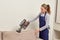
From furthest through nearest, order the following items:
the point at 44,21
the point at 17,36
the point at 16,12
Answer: the point at 16,12 → the point at 44,21 → the point at 17,36

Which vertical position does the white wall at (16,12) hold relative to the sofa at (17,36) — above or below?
above

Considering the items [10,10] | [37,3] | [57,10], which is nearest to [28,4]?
[37,3]

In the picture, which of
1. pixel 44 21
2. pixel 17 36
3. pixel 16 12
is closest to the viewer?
pixel 17 36

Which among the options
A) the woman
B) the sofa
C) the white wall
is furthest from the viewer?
the white wall

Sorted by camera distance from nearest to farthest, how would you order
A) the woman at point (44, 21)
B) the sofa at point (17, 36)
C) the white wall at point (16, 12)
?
the sofa at point (17, 36) → the woman at point (44, 21) → the white wall at point (16, 12)

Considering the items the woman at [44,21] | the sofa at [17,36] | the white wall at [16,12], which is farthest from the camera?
the white wall at [16,12]

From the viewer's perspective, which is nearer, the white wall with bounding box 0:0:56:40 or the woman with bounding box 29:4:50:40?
the woman with bounding box 29:4:50:40

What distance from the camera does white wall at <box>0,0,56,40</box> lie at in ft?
6.13

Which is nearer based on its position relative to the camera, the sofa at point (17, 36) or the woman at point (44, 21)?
the sofa at point (17, 36)

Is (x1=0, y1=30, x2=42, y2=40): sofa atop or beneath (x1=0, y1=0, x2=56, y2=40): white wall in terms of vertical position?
beneath

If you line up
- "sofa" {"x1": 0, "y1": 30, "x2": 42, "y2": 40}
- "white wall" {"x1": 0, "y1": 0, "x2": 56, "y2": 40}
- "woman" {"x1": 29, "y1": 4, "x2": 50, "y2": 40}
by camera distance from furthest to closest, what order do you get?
"white wall" {"x1": 0, "y1": 0, "x2": 56, "y2": 40}
"woman" {"x1": 29, "y1": 4, "x2": 50, "y2": 40}
"sofa" {"x1": 0, "y1": 30, "x2": 42, "y2": 40}

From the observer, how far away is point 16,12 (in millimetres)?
1884

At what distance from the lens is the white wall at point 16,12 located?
187 cm

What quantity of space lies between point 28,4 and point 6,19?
0.32m
